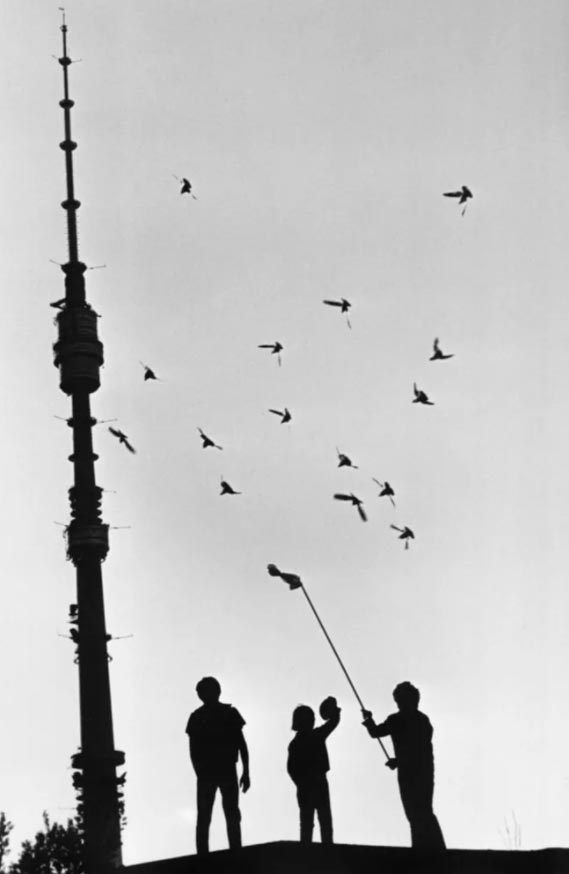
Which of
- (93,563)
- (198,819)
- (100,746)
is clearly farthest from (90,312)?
(198,819)

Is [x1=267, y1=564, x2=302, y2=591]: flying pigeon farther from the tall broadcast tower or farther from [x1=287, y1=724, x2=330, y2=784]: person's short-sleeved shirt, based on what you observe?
the tall broadcast tower

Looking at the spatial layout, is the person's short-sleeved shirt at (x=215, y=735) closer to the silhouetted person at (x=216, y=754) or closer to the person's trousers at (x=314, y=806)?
the silhouetted person at (x=216, y=754)

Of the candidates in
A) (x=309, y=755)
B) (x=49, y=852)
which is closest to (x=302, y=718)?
(x=309, y=755)

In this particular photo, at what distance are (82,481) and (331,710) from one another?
77.4m

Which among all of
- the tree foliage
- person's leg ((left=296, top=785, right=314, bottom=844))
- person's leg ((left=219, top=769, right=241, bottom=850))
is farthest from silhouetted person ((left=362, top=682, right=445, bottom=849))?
the tree foliage

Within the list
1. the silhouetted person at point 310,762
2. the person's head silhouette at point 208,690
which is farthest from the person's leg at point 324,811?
the person's head silhouette at point 208,690

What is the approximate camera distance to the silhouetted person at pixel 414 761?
14.2 metres

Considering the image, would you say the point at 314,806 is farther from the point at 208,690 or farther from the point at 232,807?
the point at 208,690

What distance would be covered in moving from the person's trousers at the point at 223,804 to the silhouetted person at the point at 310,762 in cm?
58

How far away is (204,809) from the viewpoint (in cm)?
1473

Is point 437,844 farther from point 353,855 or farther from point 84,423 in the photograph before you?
point 84,423

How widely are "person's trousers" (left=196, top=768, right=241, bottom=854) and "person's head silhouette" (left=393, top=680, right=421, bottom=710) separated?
5.62ft

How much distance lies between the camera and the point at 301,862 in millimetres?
13758

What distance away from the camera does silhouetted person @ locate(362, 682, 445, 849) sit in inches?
559
